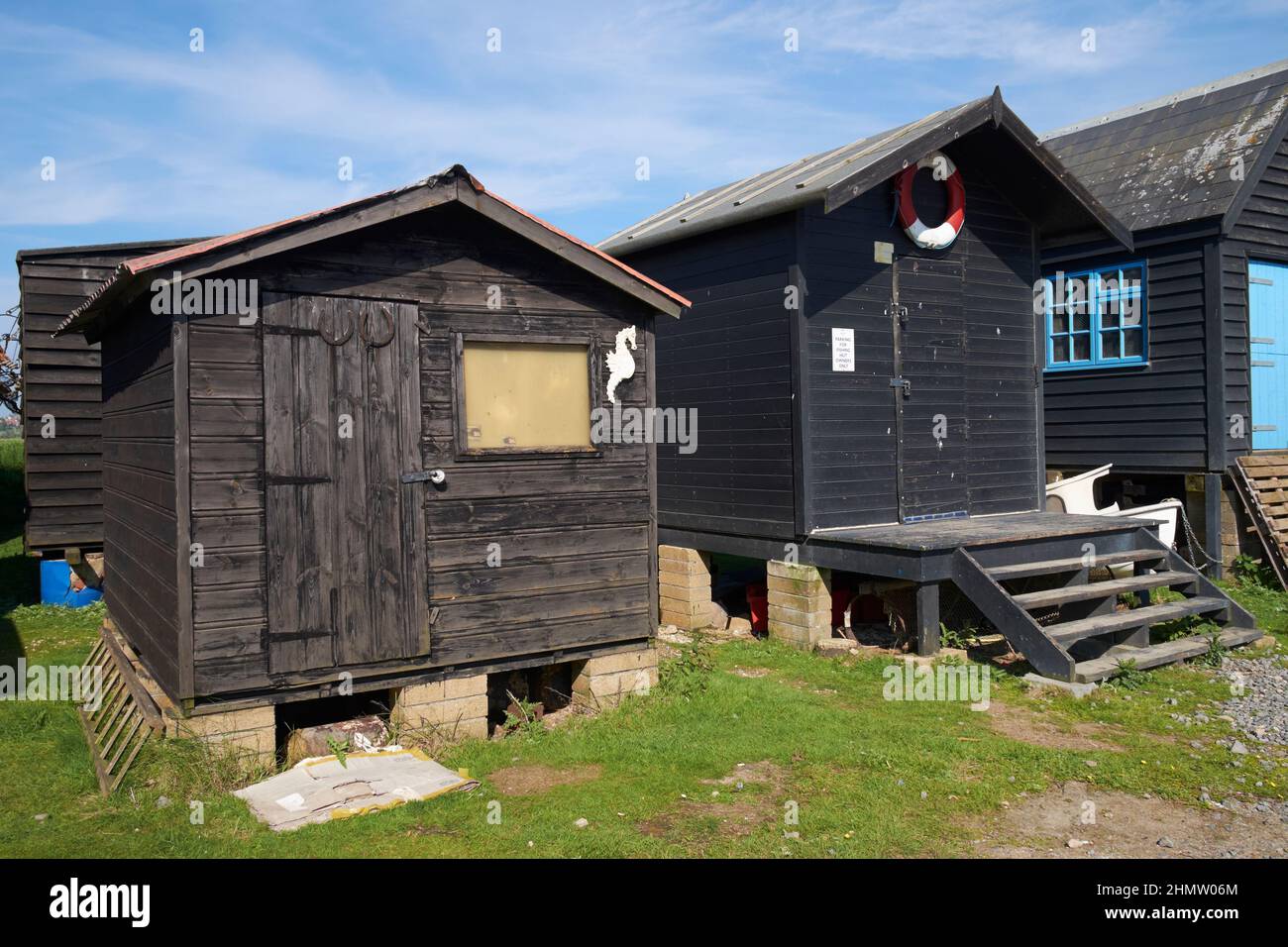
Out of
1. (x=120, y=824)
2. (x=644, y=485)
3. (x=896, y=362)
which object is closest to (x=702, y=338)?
(x=896, y=362)

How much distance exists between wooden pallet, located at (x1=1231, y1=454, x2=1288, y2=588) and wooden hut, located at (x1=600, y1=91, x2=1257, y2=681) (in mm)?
2728

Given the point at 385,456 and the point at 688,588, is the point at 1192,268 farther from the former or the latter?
the point at 385,456

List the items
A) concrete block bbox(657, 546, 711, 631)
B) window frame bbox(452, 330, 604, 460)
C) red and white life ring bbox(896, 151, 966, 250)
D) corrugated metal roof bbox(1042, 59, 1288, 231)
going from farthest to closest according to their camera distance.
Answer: corrugated metal roof bbox(1042, 59, 1288, 231), concrete block bbox(657, 546, 711, 631), red and white life ring bbox(896, 151, 966, 250), window frame bbox(452, 330, 604, 460)

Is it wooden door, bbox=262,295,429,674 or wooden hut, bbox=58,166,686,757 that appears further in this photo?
wooden door, bbox=262,295,429,674

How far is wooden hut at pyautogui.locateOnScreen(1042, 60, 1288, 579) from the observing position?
41.2 ft

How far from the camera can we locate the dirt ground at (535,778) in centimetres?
→ 627

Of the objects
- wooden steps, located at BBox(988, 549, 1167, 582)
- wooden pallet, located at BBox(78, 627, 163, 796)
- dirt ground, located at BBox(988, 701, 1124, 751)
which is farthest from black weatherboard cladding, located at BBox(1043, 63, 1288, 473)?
wooden pallet, located at BBox(78, 627, 163, 796)

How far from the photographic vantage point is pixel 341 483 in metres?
6.75

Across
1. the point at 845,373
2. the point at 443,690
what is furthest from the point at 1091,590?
the point at 443,690

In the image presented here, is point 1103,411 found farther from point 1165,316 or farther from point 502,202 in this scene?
point 502,202

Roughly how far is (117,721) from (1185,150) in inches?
563

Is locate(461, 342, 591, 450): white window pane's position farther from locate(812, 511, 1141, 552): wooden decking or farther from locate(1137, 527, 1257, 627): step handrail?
locate(1137, 527, 1257, 627): step handrail

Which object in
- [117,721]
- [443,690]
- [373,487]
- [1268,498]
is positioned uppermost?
[373,487]

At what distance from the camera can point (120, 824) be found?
222 inches
